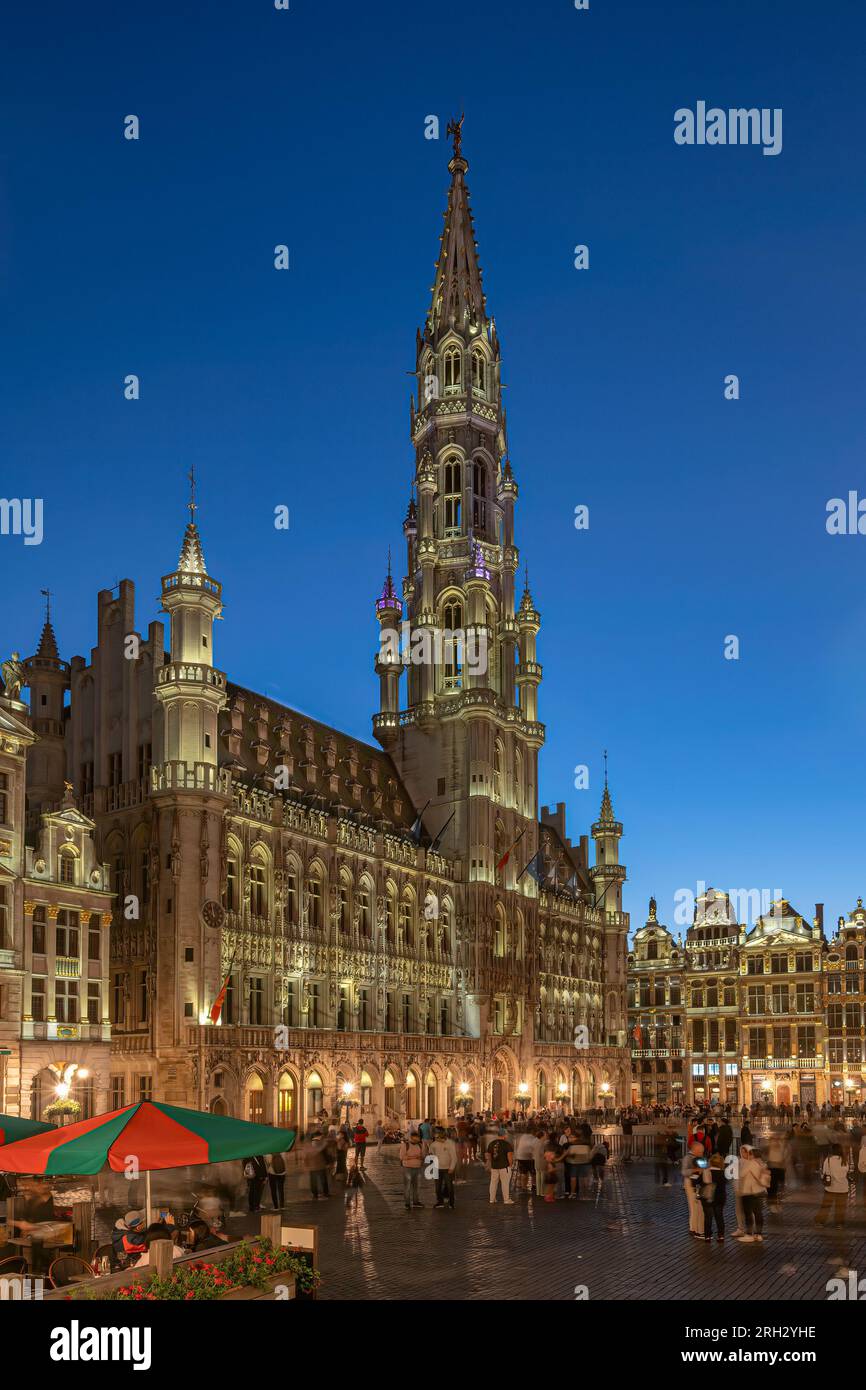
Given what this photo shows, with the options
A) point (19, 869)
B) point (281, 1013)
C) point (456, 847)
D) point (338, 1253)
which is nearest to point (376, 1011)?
point (281, 1013)

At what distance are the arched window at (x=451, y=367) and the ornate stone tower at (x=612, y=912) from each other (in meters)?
35.1

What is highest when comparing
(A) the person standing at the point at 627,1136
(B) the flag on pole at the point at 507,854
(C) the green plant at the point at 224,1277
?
(B) the flag on pole at the point at 507,854

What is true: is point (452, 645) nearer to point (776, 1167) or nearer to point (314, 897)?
point (314, 897)

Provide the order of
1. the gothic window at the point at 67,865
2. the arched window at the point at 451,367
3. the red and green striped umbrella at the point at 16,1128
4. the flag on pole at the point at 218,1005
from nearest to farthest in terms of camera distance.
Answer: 1. the red and green striped umbrella at the point at 16,1128
2. the gothic window at the point at 67,865
3. the flag on pole at the point at 218,1005
4. the arched window at the point at 451,367

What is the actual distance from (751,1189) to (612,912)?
3312 inches

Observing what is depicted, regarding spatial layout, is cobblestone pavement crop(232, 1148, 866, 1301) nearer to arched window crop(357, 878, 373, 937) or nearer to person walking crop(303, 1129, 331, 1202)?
person walking crop(303, 1129, 331, 1202)

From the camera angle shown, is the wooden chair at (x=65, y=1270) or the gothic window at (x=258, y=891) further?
the gothic window at (x=258, y=891)

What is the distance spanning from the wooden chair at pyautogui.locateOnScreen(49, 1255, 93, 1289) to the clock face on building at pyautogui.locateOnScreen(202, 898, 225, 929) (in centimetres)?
4181

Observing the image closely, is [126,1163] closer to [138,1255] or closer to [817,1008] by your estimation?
[138,1255]

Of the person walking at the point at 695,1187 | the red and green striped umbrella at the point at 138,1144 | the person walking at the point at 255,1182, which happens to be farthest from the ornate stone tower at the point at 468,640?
the red and green striped umbrella at the point at 138,1144

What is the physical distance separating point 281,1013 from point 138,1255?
47606 millimetres

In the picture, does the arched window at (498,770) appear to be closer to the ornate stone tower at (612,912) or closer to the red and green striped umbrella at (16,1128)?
the ornate stone tower at (612,912)

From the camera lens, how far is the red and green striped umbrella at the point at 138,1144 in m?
15.5

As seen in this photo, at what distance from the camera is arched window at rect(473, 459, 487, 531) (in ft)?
322
